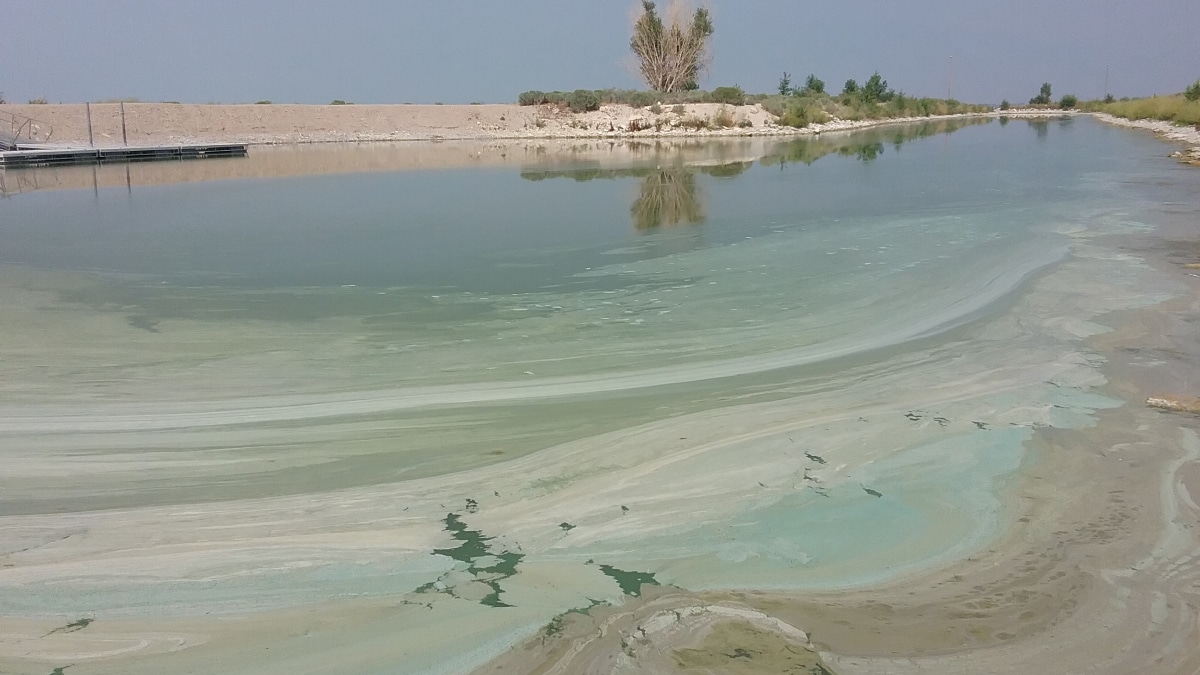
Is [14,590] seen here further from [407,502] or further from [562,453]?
[562,453]

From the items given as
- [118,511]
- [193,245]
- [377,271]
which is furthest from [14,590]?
[193,245]

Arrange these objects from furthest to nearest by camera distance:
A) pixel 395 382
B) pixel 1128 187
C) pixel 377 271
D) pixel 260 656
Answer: pixel 1128 187, pixel 377 271, pixel 395 382, pixel 260 656

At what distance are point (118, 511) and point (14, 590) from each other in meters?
0.45

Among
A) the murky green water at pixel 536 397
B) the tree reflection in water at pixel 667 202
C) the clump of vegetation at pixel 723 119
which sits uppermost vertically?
the clump of vegetation at pixel 723 119

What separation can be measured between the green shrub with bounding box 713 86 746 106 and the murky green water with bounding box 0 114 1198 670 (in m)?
27.2

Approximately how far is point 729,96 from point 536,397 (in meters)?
32.7

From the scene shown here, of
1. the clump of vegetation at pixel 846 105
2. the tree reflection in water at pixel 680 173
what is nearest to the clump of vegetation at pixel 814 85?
the clump of vegetation at pixel 846 105

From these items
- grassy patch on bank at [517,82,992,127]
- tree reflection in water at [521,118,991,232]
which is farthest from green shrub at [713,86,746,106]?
tree reflection in water at [521,118,991,232]

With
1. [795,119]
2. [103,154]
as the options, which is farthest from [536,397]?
[795,119]

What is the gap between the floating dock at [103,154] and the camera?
674 inches

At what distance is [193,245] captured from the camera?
7.31 metres

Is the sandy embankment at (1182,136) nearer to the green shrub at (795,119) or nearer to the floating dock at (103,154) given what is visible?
the green shrub at (795,119)

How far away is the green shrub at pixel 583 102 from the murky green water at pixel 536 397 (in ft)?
85.8

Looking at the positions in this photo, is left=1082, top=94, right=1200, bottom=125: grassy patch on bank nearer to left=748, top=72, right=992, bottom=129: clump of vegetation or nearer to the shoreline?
the shoreline
